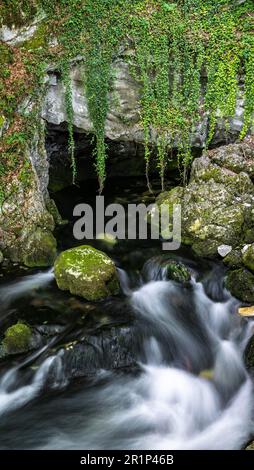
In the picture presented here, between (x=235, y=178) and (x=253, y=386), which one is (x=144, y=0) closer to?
(x=235, y=178)

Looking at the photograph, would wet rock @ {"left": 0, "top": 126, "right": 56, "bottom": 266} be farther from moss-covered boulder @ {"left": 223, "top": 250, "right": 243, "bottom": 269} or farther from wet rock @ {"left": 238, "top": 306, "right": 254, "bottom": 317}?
wet rock @ {"left": 238, "top": 306, "right": 254, "bottom": 317}

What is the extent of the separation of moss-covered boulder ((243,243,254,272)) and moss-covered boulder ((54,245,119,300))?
2.39m

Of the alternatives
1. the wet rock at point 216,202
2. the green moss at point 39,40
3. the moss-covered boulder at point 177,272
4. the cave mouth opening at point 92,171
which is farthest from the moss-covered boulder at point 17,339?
the green moss at point 39,40

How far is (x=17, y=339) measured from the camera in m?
6.33

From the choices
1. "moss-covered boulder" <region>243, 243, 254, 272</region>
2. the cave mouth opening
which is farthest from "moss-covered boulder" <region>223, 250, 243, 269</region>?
the cave mouth opening

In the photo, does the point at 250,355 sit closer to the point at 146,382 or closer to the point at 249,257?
the point at 146,382

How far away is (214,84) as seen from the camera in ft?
32.8

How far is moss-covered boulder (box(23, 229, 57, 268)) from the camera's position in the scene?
855 cm

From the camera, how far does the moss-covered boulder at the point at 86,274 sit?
7262 millimetres

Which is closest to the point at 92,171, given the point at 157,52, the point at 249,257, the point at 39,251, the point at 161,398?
the point at 157,52

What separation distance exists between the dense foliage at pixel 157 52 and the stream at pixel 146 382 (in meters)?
4.07

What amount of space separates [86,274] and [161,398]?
239 cm

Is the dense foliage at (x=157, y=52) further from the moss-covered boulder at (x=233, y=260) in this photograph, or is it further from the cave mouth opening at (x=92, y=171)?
the moss-covered boulder at (x=233, y=260)
